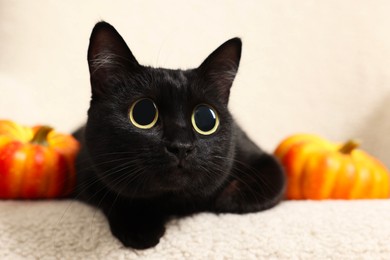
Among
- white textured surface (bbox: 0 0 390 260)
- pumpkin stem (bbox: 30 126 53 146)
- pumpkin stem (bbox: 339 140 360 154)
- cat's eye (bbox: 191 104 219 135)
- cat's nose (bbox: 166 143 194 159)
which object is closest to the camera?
cat's nose (bbox: 166 143 194 159)

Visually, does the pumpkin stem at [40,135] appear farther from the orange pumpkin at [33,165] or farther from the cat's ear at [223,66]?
the cat's ear at [223,66]

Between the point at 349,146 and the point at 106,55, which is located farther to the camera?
the point at 349,146

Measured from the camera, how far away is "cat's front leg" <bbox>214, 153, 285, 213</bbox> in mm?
976

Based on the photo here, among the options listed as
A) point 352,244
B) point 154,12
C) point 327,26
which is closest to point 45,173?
point 352,244

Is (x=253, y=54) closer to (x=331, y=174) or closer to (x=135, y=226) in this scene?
(x=331, y=174)

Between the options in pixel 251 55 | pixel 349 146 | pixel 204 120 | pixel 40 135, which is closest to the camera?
pixel 204 120

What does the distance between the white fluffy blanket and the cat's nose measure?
0.21m

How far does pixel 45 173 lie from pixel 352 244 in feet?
2.71

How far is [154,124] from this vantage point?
794mm

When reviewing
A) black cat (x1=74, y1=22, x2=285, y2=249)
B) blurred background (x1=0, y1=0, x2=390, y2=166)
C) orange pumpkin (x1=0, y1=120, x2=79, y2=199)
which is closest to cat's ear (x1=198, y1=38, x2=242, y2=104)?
black cat (x1=74, y1=22, x2=285, y2=249)

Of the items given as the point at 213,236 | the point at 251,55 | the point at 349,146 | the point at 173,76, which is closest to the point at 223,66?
the point at 173,76

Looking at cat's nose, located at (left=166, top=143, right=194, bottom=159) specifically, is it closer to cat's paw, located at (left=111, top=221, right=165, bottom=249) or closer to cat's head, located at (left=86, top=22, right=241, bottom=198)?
cat's head, located at (left=86, top=22, right=241, bottom=198)

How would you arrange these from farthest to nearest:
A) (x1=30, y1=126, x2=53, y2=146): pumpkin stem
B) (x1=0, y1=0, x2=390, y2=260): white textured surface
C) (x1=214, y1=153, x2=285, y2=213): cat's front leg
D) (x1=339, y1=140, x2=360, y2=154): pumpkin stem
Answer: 1. (x1=0, y1=0, x2=390, y2=260): white textured surface
2. (x1=339, y1=140, x2=360, y2=154): pumpkin stem
3. (x1=30, y1=126, x2=53, y2=146): pumpkin stem
4. (x1=214, y1=153, x2=285, y2=213): cat's front leg

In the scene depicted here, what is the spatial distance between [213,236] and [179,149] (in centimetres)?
23
